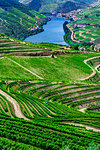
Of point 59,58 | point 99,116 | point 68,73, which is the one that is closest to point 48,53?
point 59,58

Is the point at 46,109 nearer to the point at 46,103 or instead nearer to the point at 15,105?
the point at 46,103

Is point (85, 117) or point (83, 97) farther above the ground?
point (83, 97)

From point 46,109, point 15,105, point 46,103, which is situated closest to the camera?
point 15,105

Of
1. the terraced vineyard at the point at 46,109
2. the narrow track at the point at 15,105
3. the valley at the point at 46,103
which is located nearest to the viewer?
the terraced vineyard at the point at 46,109

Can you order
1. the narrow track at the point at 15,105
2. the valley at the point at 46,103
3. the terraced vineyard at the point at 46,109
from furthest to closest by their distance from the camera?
1. the narrow track at the point at 15,105
2. the valley at the point at 46,103
3. the terraced vineyard at the point at 46,109

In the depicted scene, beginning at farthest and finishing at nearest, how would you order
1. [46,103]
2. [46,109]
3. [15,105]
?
1. [46,103]
2. [46,109]
3. [15,105]

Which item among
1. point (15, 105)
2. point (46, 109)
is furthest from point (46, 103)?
point (15, 105)

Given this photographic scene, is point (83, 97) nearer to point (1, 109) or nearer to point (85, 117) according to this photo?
point (85, 117)

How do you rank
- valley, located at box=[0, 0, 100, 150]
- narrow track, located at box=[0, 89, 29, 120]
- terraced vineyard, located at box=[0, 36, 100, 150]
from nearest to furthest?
1. terraced vineyard, located at box=[0, 36, 100, 150]
2. valley, located at box=[0, 0, 100, 150]
3. narrow track, located at box=[0, 89, 29, 120]
